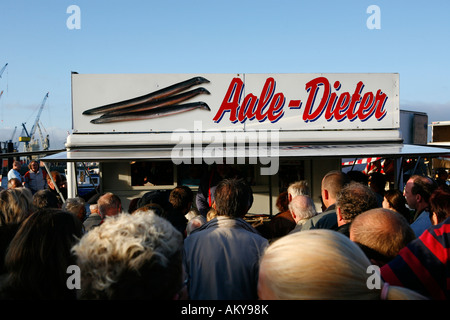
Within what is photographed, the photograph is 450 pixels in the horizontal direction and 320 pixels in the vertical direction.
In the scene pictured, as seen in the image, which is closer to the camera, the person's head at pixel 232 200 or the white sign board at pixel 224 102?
the person's head at pixel 232 200

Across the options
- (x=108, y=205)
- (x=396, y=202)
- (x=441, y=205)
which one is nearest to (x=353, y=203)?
(x=441, y=205)

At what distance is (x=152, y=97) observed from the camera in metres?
5.93

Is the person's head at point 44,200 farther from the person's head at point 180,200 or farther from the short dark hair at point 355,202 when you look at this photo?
the short dark hair at point 355,202

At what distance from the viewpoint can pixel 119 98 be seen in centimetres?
589

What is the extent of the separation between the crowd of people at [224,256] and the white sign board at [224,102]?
307 cm

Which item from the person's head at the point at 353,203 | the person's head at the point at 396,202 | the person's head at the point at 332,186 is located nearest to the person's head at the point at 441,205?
the person's head at the point at 353,203

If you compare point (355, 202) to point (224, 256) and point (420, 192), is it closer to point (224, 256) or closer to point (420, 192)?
point (224, 256)

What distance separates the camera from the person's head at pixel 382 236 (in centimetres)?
202

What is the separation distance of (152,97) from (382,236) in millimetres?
4587

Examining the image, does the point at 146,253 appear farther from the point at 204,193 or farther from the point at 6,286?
the point at 204,193

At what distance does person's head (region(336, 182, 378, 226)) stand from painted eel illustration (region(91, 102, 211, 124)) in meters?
3.45

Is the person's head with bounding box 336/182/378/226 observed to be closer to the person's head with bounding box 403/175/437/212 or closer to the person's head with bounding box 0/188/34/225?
the person's head with bounding box 403/175/437/212
